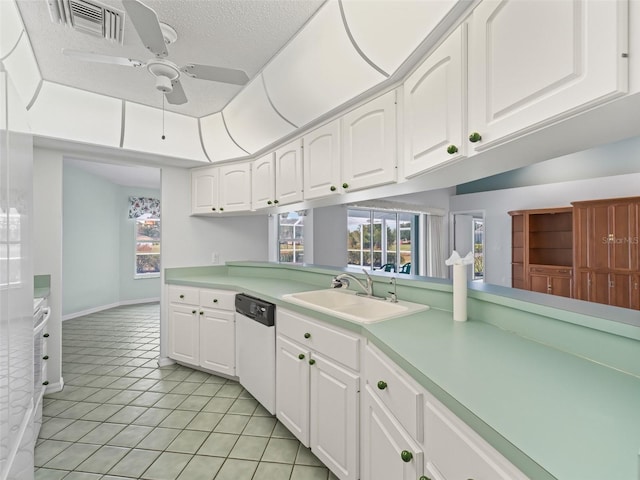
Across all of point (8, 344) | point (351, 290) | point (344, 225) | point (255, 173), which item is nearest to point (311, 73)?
point (255, 173)

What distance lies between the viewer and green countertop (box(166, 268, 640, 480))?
1.85 feet

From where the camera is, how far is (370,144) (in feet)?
5.97

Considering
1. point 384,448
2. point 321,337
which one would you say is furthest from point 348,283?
point 384,448

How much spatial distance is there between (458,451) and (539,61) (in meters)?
1.08

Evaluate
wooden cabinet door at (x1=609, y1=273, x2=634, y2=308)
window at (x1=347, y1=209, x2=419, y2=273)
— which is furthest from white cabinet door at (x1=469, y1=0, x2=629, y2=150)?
window at (x1=347, y1=209, x2=419, y2=273)

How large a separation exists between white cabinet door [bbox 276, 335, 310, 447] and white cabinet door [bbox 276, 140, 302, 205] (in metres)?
1.15

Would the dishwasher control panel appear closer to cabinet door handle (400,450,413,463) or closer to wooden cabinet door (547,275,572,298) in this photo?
cabinet door handle (400,450,413,463)

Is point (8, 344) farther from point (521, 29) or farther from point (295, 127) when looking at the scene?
point (295, 127)

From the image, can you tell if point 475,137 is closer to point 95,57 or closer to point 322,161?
point 322,161

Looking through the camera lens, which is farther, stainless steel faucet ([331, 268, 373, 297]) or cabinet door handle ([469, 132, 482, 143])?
stainless steel faucet ([331, 268, 373, 297])

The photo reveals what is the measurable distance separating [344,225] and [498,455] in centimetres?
504

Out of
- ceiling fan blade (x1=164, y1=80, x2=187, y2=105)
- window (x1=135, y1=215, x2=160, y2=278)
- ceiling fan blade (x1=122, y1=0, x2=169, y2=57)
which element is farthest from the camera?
Result: window (x1=135, y1=215, x2=160, y2=278)

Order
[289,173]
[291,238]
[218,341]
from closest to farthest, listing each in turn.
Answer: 1. [289,173]
2. [218,341]
3. [291,238]

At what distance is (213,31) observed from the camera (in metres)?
1.87
